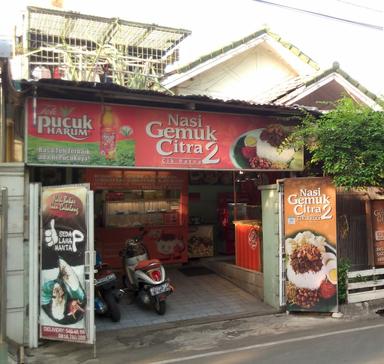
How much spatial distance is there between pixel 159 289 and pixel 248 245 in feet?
8.64

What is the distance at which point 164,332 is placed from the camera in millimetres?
7648

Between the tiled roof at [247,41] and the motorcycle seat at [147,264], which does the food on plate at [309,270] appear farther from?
the tiled roof at [247,41]

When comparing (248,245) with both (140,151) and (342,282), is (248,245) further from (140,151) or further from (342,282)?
(140,151)

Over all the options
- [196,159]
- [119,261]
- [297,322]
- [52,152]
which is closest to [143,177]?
[119,261]

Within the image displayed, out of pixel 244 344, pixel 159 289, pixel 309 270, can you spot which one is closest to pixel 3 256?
pixel 159 289

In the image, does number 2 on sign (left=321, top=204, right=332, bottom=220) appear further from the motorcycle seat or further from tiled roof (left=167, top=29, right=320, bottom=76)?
tiled roof (left=167, top=29, right=320, bottom=76)

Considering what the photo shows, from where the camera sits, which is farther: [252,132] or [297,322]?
[252,132]

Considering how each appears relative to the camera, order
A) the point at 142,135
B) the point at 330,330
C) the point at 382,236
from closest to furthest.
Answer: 1. the point at 330,330
2. the point at 142,135
3. the point at 382,236

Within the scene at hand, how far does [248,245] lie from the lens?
10195mm

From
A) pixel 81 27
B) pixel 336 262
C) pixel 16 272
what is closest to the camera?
pixel 16 272

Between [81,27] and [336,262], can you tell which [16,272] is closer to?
[336,262]

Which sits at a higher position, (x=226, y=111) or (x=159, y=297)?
(x=226, y=111)

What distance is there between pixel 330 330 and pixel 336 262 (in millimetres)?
1450

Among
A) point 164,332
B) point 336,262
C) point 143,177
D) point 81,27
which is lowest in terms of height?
point 164,332
